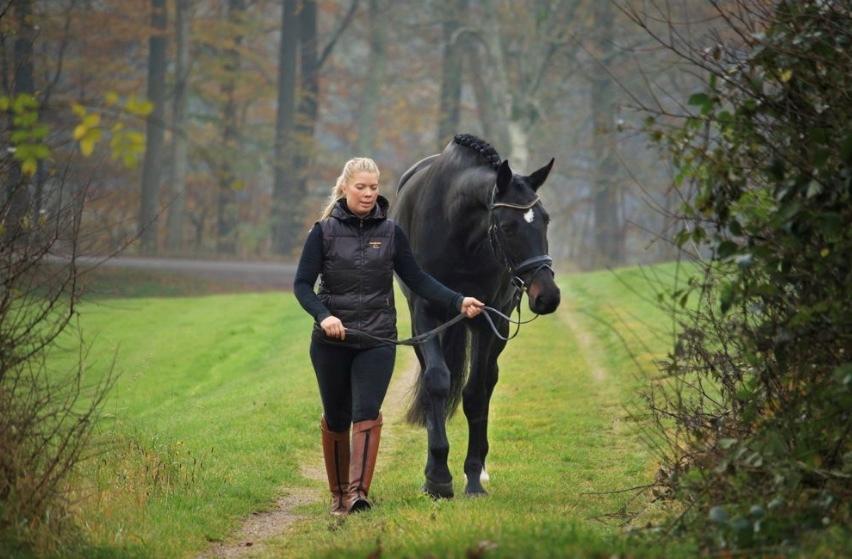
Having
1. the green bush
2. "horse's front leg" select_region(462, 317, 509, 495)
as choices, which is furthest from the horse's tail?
the green bush

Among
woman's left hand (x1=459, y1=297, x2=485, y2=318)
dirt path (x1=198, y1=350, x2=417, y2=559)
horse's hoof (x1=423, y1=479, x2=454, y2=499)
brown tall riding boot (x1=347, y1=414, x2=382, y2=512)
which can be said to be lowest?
dirt path (x1=198, y1=350, x2=417, y2=559)

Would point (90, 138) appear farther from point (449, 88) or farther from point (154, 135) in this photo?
point (449, 88)

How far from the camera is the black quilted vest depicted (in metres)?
8.15

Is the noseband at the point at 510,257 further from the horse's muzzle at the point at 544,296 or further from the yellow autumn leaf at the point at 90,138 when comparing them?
the yellow autumn leaf at the point at 90,138

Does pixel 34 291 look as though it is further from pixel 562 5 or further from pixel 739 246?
pixel 562 5

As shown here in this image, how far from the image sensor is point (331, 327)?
783cm

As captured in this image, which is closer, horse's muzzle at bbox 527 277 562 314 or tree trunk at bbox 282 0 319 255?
horse's muzzle at bbox 527 277 562 314

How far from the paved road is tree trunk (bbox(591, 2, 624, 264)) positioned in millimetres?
12115

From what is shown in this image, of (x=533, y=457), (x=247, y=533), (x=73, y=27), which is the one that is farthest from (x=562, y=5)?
(x=247, y=533)

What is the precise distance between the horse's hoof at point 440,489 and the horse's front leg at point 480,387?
465mm

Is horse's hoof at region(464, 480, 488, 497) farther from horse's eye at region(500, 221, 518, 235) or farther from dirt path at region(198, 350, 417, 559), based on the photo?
horse's eye at region(500, 221, 518, 235)

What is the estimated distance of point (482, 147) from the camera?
30.8 ft

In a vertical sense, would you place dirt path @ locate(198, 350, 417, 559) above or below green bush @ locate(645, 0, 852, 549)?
below

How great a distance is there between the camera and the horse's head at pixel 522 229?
27.4 ft
